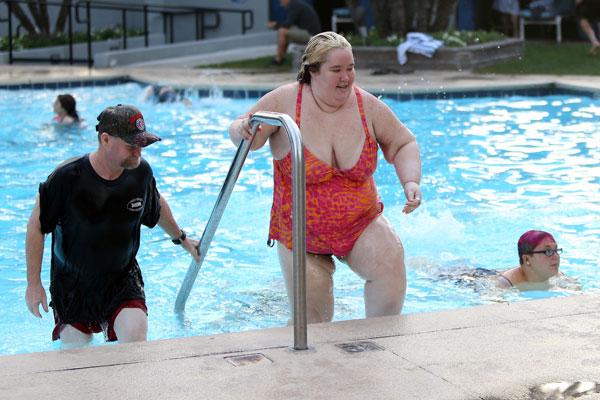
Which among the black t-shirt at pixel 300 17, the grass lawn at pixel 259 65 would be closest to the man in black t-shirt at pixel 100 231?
the grass lawn at pixel 259 65

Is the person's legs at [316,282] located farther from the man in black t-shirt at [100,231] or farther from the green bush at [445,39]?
the green bush at [445,39]

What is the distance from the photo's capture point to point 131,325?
4820mm

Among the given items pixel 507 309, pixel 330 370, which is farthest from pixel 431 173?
pixel 330 370

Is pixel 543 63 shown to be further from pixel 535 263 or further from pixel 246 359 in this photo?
pixel 246 359

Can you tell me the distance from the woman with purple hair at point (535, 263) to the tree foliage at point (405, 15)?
1297cm

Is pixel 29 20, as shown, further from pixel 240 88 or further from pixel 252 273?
pixel 252 273

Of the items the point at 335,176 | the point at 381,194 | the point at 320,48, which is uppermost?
the point at 320,48

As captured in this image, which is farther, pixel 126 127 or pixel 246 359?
pixel 126 127

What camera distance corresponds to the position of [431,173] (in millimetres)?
11414

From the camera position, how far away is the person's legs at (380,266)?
16.0 feet

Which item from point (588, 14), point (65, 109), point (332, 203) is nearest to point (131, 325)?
point (332, 203)

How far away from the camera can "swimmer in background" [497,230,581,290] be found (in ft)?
21.8

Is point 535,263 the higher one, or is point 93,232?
point 93,232

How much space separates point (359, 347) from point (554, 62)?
15611 millimetres
